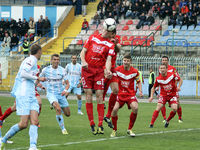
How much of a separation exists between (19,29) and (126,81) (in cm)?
3173

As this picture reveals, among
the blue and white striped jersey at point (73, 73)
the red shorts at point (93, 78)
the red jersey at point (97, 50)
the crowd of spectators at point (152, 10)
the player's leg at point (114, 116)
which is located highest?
the crowd of spectators at point (152, 10)

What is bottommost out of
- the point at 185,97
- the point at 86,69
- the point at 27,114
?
the point at 185,97

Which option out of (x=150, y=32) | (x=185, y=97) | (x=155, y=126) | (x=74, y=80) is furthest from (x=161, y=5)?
(x=155, y=126)

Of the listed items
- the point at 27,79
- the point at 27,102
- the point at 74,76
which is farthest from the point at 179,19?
the point at 27,102

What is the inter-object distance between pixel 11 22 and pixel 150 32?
1280cm

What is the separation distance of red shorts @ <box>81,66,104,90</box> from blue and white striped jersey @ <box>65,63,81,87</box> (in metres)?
8.62

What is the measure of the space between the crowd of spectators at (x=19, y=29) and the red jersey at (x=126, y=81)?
1170 inches

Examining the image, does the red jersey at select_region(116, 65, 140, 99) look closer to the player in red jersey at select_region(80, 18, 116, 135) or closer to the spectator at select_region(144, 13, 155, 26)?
the player in red jersey at select_region(80, 18, 116, 135)

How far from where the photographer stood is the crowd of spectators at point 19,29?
4134cm

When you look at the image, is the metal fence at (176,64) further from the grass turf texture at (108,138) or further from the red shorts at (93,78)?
the red shorts at (93,78)

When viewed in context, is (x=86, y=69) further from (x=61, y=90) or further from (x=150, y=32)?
(x=150, y=32)

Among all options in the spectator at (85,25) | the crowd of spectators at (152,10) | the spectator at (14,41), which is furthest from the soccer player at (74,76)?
the spectator at (14,41)

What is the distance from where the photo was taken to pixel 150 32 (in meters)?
37.8

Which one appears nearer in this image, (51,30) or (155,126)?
(155,126)
